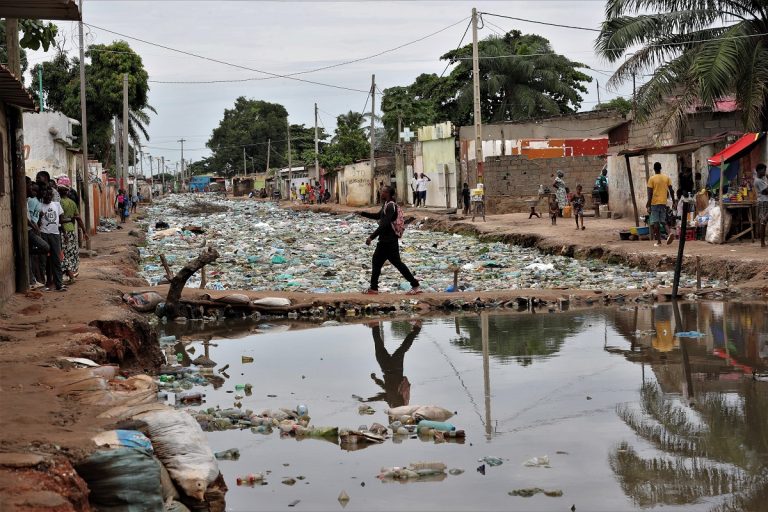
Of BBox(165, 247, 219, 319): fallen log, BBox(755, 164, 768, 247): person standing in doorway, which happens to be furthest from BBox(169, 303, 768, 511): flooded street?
BBox(755, 164, 768, 247): person standing in doorway

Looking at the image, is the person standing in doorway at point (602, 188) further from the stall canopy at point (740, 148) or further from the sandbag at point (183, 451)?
the sandbag at point (183, 451)

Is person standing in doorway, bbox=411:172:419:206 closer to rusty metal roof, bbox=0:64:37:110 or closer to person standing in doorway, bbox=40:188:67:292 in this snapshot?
rusty metal roof, bbox=0:64:37:110

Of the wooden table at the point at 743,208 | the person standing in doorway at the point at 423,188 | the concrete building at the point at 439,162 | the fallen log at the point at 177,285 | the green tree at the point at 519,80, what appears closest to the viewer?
the fallen log at the point at 177,285

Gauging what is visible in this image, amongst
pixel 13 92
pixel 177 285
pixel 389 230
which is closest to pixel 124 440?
pixel 177 285

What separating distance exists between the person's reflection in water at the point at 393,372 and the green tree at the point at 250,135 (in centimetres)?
8457

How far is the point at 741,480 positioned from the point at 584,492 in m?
0.90

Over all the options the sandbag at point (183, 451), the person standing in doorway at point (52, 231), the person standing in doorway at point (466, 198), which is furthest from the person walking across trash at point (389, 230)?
the person standing in doorway at point (466, 198)

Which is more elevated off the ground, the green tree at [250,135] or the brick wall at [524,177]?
the green tree at [250,135]

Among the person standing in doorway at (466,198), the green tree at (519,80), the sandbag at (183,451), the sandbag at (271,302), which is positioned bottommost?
the sandbag at (183,451)

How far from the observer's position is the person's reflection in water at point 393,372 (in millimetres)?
8102

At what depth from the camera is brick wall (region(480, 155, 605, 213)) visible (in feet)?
106

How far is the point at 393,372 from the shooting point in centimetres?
926

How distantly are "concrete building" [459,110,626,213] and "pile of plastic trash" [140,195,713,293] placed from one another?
4.34 meters

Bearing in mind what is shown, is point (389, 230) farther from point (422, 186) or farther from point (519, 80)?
point (519, 80)
